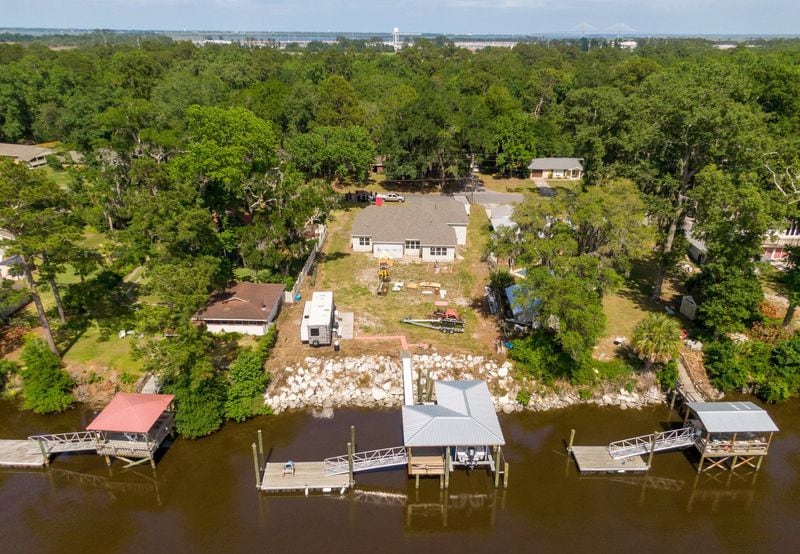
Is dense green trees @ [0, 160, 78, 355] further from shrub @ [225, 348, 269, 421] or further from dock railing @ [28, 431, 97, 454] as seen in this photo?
shrub @ [225, 348, 269, 421]

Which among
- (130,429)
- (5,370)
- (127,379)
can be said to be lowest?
(127,379)

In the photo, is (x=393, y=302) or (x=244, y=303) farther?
(x=393, y=302)

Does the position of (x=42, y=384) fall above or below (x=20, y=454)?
above

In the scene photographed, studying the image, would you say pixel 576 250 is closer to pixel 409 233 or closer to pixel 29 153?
pixel 409 233

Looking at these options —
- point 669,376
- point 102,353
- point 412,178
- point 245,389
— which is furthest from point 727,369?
point 412,178

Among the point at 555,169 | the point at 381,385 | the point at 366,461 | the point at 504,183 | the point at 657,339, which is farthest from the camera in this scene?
the point at 555,169

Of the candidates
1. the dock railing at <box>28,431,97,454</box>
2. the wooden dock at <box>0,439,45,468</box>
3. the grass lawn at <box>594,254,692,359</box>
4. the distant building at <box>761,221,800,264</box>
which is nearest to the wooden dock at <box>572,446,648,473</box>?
the grass lawn at <box>594,254,692,359</box>
